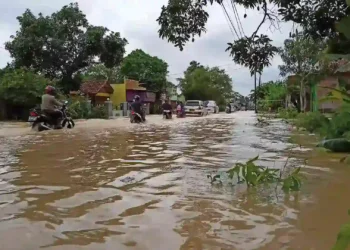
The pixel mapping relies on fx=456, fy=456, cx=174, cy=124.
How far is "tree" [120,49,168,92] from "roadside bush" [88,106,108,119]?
2057 cm

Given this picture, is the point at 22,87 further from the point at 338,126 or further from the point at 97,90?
the point at 338,126

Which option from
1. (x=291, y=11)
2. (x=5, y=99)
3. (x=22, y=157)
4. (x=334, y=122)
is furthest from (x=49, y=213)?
(x=5, y=99)

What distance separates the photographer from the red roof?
122 feet

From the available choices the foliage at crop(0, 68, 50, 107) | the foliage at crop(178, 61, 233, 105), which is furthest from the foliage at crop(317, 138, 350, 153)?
the foliage at crop(178, 61, 233, 105)

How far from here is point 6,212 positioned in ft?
11.6

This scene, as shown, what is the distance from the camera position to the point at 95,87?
38625mm

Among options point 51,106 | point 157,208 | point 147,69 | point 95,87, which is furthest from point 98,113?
point 157,208

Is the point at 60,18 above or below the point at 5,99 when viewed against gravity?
above

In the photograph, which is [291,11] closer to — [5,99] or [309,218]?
[309,218]

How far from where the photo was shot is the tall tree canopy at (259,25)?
732 cm

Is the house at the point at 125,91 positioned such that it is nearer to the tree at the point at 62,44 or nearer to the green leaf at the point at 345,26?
the tree at the point at 62,44

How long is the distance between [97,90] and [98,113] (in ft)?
27.0

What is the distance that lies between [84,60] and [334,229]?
97.4 feet

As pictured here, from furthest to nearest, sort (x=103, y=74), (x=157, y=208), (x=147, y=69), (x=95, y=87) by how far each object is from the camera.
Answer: (x=147, y=69)
(x=103, y=74)
(x=95, y=87)
(x=157, y=208)
